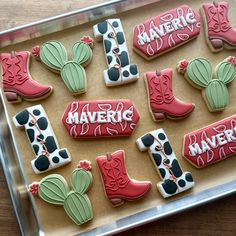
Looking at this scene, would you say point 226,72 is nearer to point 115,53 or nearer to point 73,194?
point 115,53

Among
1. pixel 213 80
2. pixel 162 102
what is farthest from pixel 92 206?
pixel 213 80

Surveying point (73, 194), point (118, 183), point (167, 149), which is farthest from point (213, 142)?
point (73, 194)

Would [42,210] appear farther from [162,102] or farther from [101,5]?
[101,5]

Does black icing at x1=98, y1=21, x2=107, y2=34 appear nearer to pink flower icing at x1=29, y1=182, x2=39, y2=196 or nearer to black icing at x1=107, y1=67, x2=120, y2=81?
black icing at x1=107, y1=67, x2=120, y2=81

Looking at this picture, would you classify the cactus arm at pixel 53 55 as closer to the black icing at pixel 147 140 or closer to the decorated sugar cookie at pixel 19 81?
the decorated sugar cookie at pixel 19 81

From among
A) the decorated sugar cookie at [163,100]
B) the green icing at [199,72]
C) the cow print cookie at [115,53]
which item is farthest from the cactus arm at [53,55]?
the green icing at [199,72]

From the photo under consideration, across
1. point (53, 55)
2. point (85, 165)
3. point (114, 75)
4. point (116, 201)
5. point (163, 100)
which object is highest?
point (53, 55)

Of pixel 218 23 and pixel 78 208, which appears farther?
pixel 218 23
